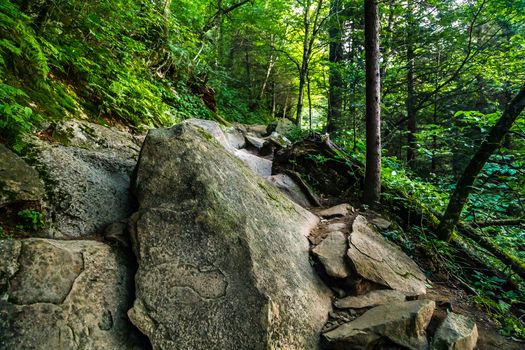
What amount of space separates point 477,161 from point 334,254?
2.78 metres

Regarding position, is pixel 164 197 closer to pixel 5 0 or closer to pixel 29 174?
pixel 29 174

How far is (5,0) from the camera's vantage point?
3.14m

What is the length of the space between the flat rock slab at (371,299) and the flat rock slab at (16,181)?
3195mm

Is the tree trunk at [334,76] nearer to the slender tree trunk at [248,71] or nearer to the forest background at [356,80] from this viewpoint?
the forest background at [356,80]

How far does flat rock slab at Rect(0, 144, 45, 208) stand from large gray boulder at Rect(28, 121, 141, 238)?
157mm

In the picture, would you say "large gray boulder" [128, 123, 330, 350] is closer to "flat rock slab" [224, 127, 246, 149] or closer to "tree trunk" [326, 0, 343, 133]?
"flat rock slab" [224, 127, 246, 149]

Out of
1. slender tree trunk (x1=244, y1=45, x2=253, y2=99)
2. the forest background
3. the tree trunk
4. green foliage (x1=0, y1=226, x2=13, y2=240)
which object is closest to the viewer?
green foliage (x1=0, y1=226, x2=13, y2=240)

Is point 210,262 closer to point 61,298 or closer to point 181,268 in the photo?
point 181,268

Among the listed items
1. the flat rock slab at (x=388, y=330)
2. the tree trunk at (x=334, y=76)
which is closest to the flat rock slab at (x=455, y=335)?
the flat rock slab at (x=388, y=330)

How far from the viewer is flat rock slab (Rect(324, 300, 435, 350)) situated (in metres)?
2.52

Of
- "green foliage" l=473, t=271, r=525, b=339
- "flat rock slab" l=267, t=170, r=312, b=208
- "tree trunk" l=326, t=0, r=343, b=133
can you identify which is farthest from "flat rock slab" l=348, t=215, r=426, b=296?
"tree trunk" l=326, t=0, r=343, b=133

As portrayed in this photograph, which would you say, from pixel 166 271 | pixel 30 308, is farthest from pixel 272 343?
pixel 30 308

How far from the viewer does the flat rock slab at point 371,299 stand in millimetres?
3111

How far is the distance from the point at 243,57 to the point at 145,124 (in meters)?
17.0
